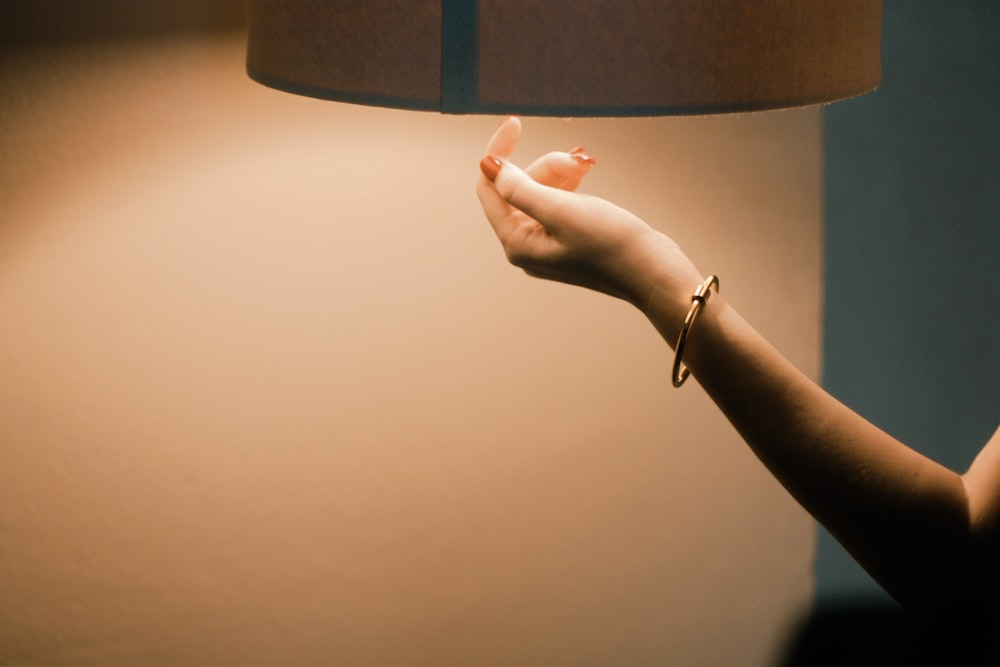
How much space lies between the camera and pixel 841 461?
0.71 metres

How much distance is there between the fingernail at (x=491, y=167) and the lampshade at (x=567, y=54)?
0.74 feet

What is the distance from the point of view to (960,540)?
2.31 feet

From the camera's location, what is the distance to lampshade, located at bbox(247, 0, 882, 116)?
19.0 inches

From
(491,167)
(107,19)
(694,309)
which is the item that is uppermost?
(107,19)

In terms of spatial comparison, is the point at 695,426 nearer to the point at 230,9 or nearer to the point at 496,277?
the point at 496,277

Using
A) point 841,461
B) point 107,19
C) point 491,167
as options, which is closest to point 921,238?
point 841,461

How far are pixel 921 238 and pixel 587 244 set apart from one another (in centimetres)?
63

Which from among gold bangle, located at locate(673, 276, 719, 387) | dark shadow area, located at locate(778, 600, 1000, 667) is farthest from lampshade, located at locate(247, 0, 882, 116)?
dark shadow area, located at locate(778, 600, 1000, 667)

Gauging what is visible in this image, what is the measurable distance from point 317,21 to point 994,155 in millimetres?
927

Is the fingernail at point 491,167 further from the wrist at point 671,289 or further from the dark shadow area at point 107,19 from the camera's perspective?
the dark shadow area at point 107,19

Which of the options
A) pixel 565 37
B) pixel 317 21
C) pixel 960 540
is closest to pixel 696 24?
pixel 565 37

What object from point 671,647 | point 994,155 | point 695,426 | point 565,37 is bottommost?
point 671,647

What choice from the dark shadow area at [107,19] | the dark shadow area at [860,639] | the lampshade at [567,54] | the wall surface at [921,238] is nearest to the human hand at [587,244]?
the lampshade at [567,54]

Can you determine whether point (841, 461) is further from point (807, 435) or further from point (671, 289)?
A: point (671, 289)
